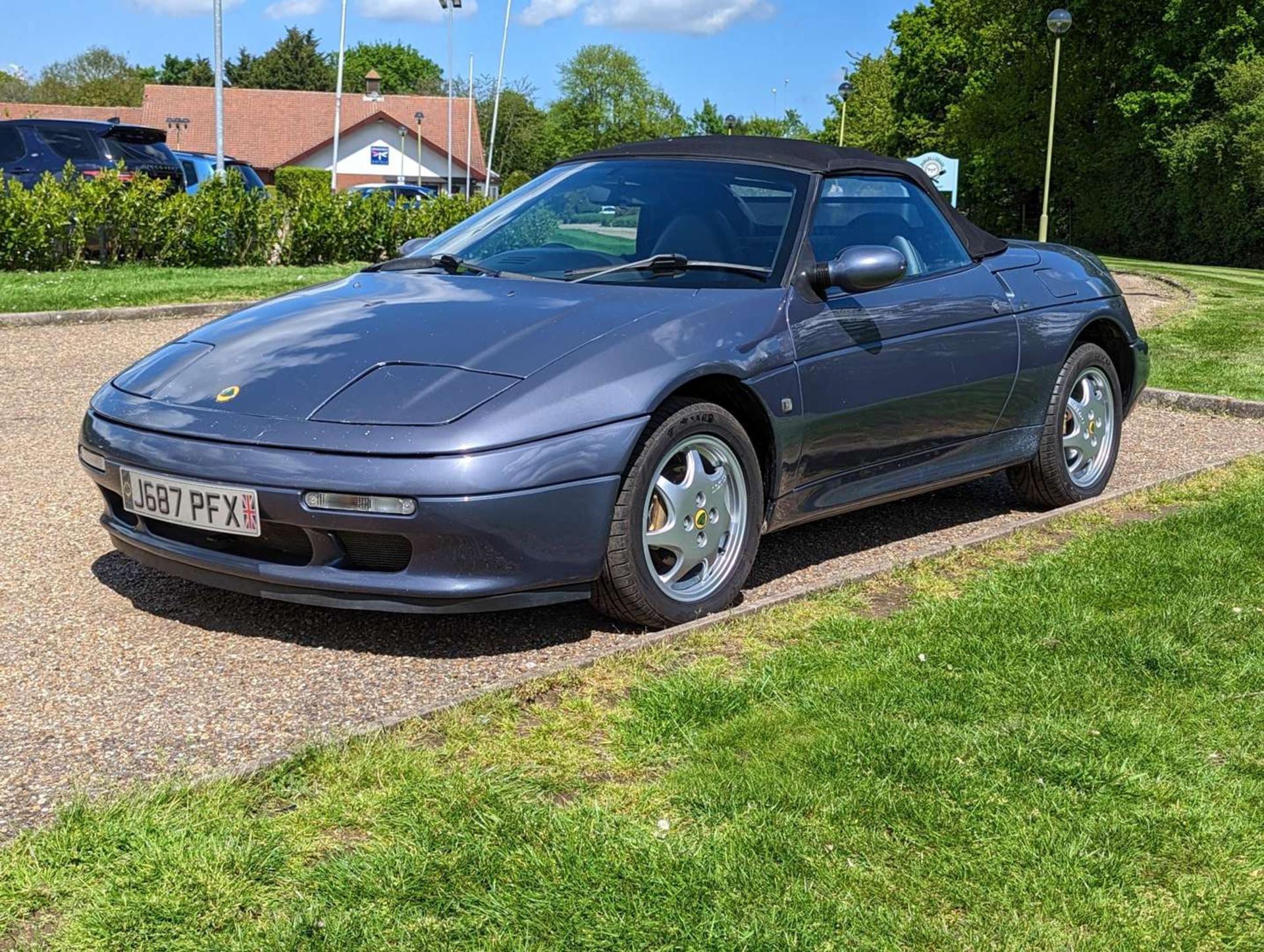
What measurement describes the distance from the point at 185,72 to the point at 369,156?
47.7 metres

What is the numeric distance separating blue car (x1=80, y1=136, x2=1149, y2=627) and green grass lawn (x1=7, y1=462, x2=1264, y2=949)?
18.5 inches

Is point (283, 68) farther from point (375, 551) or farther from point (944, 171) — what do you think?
point (375, 551)

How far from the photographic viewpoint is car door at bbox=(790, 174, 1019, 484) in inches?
181

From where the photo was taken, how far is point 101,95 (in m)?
88.7

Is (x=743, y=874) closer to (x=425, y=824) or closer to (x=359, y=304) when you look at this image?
(x=425, y=824)

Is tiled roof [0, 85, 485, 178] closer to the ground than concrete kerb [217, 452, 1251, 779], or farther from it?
farther from it

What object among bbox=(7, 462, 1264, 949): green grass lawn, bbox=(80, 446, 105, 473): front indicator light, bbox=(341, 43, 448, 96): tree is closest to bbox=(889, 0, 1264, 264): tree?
bbox=(7, 462, 1264, 949): green grass lawn

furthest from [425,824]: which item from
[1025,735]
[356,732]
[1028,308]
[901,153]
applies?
[901,153]

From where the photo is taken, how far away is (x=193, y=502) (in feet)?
12.5

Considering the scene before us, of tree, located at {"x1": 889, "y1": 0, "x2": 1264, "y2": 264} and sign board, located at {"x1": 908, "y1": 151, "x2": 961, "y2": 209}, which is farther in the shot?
tree, located at {"x1": 889, "y1": 0, "x2": 1264, "y2": 264}

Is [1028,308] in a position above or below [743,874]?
above

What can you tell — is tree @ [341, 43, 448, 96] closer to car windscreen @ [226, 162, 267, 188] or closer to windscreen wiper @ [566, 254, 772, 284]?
car windscreen @ [226, 162, 267, 188]

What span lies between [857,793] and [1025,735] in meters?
0.58

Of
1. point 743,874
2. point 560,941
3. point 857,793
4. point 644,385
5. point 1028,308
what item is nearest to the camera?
point 560,941
